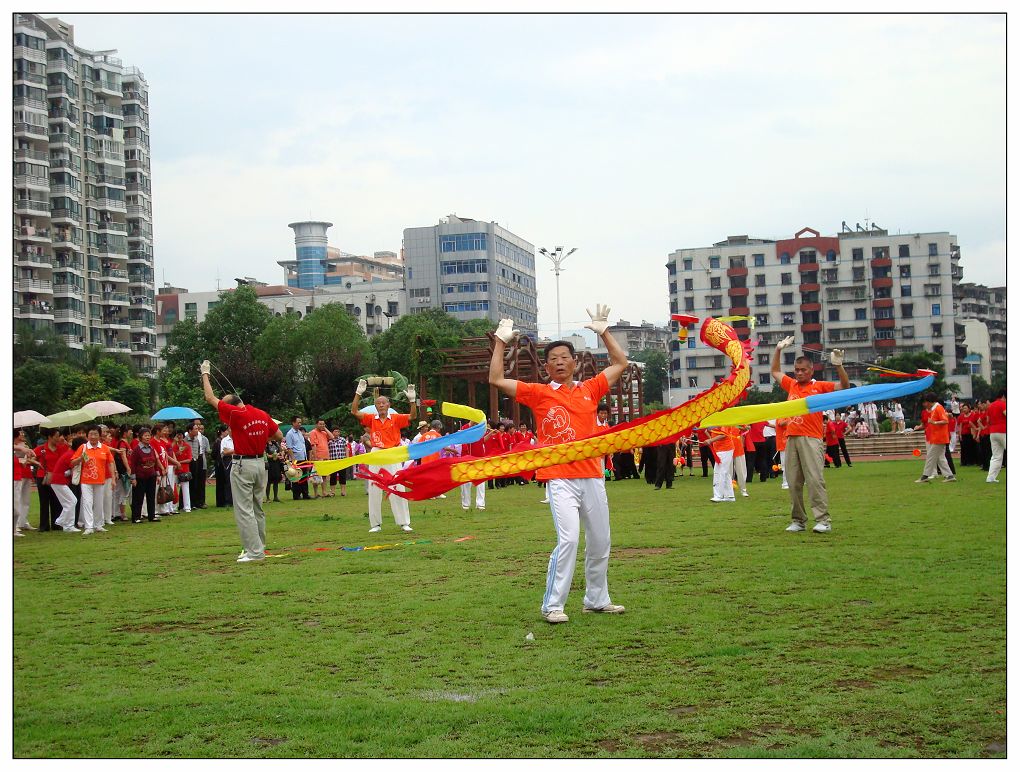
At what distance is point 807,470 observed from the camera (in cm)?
1410

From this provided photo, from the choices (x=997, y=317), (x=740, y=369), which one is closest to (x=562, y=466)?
(x=740, y=369)

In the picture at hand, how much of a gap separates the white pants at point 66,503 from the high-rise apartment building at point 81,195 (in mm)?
65717

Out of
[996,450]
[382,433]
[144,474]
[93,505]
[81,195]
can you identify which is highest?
[81,195]

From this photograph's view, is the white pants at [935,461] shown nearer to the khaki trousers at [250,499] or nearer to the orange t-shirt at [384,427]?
the orange t-shirt at [384,427]

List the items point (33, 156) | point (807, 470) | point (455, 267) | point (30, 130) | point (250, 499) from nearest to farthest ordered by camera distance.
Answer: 1. point (250, 499)
2. point (807, 470)
3. point (30, 130)
4. point (33, 156)
5. point (455, 267)

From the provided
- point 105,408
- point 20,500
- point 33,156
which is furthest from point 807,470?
point 33,156

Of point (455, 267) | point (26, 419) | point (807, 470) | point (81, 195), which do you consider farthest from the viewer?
point (455, 267)

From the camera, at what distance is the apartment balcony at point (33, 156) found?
84750 millimetres

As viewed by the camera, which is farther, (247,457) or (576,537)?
Answer: (247,457)

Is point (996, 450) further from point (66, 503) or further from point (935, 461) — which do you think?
point (66, 503)

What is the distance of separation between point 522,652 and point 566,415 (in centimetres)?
218

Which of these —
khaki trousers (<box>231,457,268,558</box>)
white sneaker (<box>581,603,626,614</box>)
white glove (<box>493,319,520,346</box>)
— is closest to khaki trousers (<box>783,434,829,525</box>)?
white sneaker (<box>581,603,626,614</box>)

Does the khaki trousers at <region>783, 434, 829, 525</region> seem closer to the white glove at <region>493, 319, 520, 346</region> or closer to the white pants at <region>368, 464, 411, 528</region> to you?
the white pants at <region>368, 464, 411, 528</region>

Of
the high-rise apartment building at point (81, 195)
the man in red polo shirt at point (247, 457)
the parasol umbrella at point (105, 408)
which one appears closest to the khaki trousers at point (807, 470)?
the man in red polo shirt at point (247, 457)
